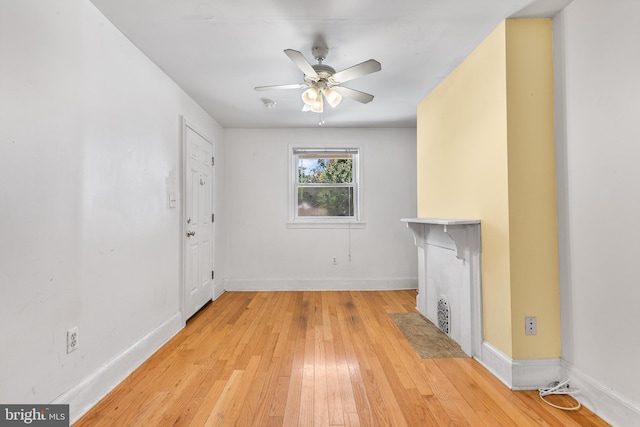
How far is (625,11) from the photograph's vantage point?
145cm

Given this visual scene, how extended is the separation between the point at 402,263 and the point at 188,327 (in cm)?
294

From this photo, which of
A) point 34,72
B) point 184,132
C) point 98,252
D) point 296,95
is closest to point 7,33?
point 34,72

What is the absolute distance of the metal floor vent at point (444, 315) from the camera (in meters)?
2.60

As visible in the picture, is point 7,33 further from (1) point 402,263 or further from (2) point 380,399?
(1) point 402,263

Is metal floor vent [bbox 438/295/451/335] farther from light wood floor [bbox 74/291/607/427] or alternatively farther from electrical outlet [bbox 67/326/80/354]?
electrical outlet [bbox 67/326/80/354]

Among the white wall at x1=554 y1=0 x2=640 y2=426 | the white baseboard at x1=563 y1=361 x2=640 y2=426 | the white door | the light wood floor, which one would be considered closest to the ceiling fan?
the white wall at x1=554 y1=0 x2=640 y2=426

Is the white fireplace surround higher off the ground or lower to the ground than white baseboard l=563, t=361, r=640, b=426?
higher

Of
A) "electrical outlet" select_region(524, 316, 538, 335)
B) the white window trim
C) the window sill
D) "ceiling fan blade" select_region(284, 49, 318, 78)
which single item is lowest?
"electrical outlet" select_region(524, 316, 538, 335)

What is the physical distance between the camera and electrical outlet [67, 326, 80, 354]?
1.57 meters

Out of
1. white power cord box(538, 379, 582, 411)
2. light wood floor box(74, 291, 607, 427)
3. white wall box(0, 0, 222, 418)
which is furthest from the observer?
white power cord box(538, 379, 582, 411)

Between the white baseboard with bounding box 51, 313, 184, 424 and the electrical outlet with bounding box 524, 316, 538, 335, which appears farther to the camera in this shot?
the electrical outlet with bounding box 524, 316, 538, 335

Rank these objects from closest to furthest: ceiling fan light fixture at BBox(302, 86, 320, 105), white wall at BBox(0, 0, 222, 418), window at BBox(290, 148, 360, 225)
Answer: white wall at BBox(0, 0, 222, 418) → ceiling fan light fixture at BBox(302, 86, 320, 105) → window at BBox(290, 148, 360, 225)

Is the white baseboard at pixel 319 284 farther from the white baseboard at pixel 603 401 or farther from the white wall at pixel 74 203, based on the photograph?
the white baseboard at pixel 603 401

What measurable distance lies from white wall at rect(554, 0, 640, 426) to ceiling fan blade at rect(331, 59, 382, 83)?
44.5 inches
